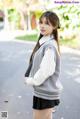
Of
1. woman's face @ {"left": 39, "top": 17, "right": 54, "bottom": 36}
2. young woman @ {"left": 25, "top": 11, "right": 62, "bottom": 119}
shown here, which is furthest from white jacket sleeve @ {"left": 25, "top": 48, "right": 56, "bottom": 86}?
woman's face @ {"left": 39, "top": 17, "right": 54, "bottom": 36}

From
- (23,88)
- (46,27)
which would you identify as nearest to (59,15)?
(23,88)

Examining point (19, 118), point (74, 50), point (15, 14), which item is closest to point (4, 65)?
point (74, 50)

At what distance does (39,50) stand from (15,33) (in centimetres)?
1392

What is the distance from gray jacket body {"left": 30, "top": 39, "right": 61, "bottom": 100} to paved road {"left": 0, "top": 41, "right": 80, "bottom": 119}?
5.32 ft

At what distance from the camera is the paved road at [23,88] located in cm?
469

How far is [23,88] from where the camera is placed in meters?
6.08

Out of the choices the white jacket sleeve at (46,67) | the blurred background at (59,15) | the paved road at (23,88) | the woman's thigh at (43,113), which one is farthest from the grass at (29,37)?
the white jacket sleeve at (46,67)

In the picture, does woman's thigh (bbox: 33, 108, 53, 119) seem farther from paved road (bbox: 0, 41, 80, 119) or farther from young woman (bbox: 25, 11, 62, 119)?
paved road (bbox: 0, 41, 80, 119)

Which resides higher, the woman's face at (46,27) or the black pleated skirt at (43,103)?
the woman's face at (46,27)

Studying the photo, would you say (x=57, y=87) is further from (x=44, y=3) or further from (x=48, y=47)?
(x=44, y=3)

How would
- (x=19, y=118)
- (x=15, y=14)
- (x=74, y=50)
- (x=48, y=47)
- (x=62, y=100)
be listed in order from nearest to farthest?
(x=48, y=47) < (x=19, y=118) < (x=62, y=100) < (x=74, y=50) < (x=15, y=14)

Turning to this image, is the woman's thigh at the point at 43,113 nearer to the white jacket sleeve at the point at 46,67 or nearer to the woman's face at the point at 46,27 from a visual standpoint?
the white jacket sleeve at the point at 46,67

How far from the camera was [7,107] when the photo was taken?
16.0ft

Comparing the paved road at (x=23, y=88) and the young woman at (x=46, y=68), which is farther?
the paved road at (x=23, y=88)
